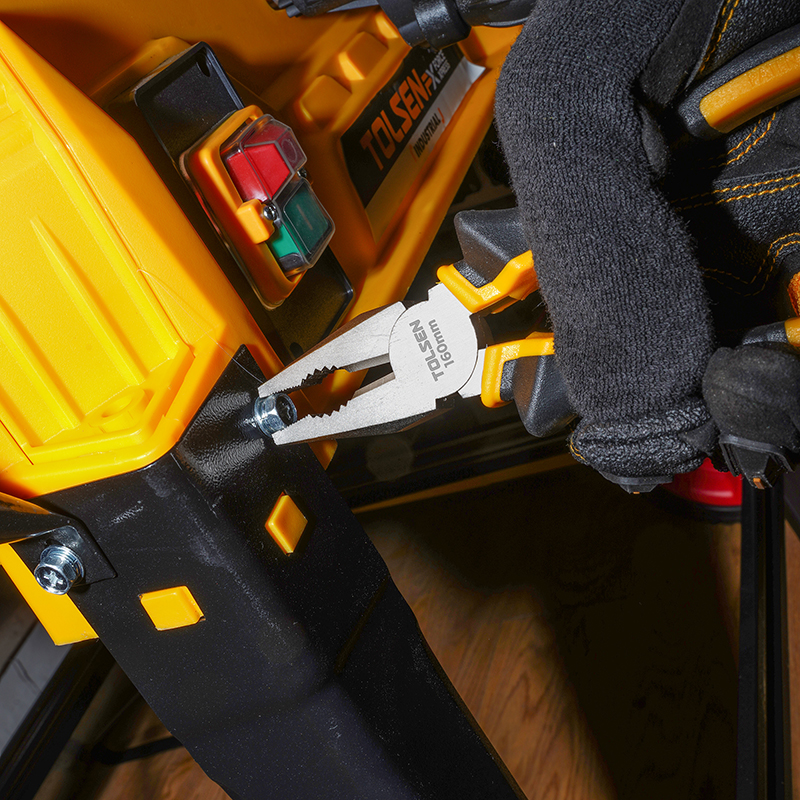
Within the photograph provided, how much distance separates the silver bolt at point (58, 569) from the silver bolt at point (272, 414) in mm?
172

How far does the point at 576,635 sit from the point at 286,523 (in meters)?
0.88

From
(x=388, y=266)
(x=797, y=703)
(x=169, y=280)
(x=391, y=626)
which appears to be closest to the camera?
(x=169, y=280)

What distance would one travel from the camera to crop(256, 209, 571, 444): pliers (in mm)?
515

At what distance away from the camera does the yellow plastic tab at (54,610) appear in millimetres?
569

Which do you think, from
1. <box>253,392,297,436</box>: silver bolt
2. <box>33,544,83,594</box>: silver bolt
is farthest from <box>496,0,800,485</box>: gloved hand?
<box>33,544,83,594</box>: silver bolt

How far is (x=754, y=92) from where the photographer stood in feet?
1.34

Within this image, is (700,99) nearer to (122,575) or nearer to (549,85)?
(549,85)

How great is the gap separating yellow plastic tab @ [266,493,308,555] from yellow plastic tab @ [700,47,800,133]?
0.41m

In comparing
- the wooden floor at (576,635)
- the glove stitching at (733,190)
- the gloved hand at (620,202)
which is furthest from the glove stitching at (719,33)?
the wooden floor at (576,635)

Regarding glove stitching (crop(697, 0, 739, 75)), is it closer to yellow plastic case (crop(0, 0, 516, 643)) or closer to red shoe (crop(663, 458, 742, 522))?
yellow plastic case (crop(0, 0, 516, 643))

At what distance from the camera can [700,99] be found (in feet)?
1.38

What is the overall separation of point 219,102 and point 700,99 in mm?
436

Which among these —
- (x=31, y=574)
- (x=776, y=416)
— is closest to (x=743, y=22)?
(x=776, y=416)

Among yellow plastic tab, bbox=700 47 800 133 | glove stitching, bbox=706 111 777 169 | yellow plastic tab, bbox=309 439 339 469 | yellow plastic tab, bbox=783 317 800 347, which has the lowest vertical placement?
yellow plastic tab, bbox=309 439 339 469
